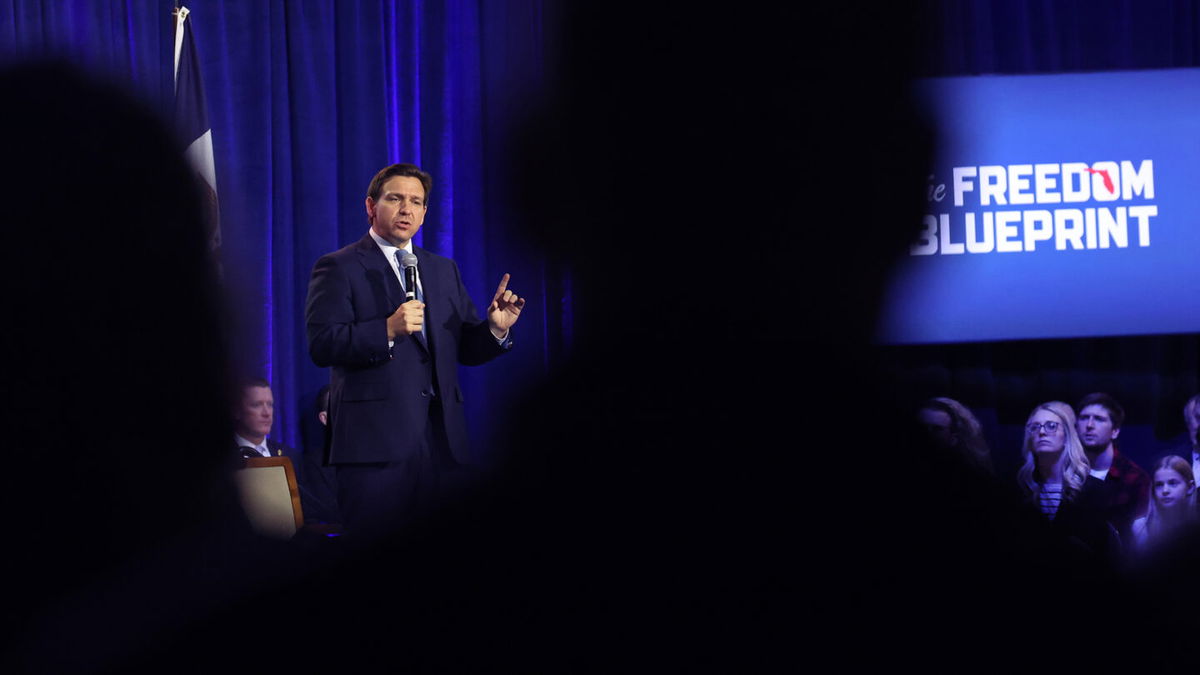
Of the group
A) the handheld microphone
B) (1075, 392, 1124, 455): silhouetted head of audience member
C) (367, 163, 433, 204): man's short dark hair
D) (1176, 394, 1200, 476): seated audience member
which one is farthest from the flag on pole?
(1176, 394, 1200, 476): seated audience member

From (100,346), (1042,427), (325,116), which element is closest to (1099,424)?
(1042,427)

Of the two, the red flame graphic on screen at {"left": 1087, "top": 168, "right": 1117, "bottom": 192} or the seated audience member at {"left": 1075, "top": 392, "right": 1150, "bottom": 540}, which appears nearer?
the seated audience member at {"left": 1075, "top": 392, "right": 1150, "bottom": 540}

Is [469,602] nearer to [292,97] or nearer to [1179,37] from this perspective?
[292,97]

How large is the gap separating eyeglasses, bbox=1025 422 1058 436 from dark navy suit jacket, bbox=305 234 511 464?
2.02 meters

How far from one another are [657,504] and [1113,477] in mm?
3679

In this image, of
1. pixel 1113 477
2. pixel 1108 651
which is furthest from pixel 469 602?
pixel 1113 477

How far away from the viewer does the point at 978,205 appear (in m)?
3.80

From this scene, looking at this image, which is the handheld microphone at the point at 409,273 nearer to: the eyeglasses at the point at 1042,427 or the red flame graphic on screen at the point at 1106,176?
the eyeglasses at the point at 1042,427

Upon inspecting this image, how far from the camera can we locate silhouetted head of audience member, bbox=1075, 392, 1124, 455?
12.3ft

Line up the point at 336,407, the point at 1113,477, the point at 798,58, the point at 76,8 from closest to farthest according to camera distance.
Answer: the point at 798,58 → the point at 336,407 → the point at 1113,477 → the point at 76,8

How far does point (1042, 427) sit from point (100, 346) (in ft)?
12.7

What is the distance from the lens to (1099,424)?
3.76 m

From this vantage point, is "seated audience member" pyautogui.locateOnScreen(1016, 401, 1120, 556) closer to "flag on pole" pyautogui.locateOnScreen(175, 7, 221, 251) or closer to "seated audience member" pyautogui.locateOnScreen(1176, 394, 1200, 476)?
"seated audience member" pyautogui.locateOnScreen(1176, 394, 1200, 476)

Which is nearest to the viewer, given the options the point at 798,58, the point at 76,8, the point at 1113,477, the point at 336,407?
the point at 798,58
